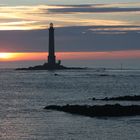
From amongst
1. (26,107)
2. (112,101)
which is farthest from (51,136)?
(112,101)

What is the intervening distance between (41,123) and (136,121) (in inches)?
259

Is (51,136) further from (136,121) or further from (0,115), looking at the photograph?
(0,115)

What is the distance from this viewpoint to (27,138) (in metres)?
38.1

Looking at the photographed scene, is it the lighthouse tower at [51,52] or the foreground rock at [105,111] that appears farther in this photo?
the lighthouse tower at [51,52]

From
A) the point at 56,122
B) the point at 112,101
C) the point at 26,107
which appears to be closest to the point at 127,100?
the point at 112,101

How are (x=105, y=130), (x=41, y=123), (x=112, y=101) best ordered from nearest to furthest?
1. (x=105, y=130)
2. (x=41, y=123)
3. (x=112, y=101)

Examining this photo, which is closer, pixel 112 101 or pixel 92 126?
pixel 92 126

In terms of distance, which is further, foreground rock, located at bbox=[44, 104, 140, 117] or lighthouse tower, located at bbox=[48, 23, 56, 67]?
lighthouse tower, located at bbox=[48, 23, 56, 67]

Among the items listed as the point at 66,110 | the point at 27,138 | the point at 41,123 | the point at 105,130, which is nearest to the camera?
the point at 27,138

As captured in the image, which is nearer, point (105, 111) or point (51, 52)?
point (105, 111)

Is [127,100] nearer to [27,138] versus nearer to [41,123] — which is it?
[41,123]

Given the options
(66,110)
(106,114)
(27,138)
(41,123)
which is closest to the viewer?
(27,138)

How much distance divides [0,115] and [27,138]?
1374 cm

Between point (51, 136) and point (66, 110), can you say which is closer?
point (51, 136)
